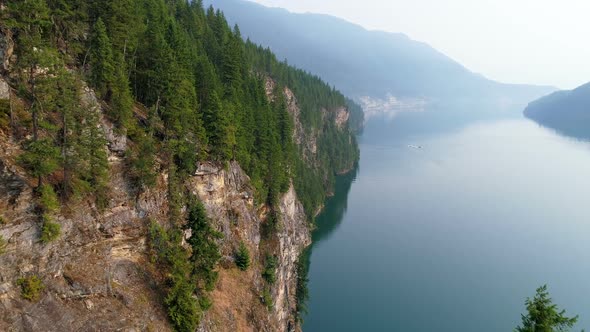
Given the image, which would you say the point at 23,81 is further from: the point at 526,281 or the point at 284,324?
the point at 526,281

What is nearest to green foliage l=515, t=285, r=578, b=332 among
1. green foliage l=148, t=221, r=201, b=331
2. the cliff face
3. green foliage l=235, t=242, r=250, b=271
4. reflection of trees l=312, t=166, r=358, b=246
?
green foliage l=148, t=221, r=201, b=331

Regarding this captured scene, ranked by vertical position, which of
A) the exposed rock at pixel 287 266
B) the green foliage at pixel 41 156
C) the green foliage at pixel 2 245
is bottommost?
the exposed rock at pixel 287 266

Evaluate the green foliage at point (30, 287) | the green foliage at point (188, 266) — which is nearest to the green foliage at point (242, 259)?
the green foliage at point (188, 266)

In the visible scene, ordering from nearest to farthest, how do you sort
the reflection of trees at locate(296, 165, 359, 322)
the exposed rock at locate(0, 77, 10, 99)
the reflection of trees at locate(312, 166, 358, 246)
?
the exposed rock at locate(0, 77, 10, 99), the reflection of trees at locate(296, 165, 359, 322), the reflection of trees at locate(312, 166, 358, 246)

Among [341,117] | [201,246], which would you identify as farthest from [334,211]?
[201,246]

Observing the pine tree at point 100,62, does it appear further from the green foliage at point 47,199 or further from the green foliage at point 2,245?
the green foliage at point 2,245

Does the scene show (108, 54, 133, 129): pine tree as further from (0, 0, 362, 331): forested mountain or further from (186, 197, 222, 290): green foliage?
(186, 197, 222, 290): green foliage
